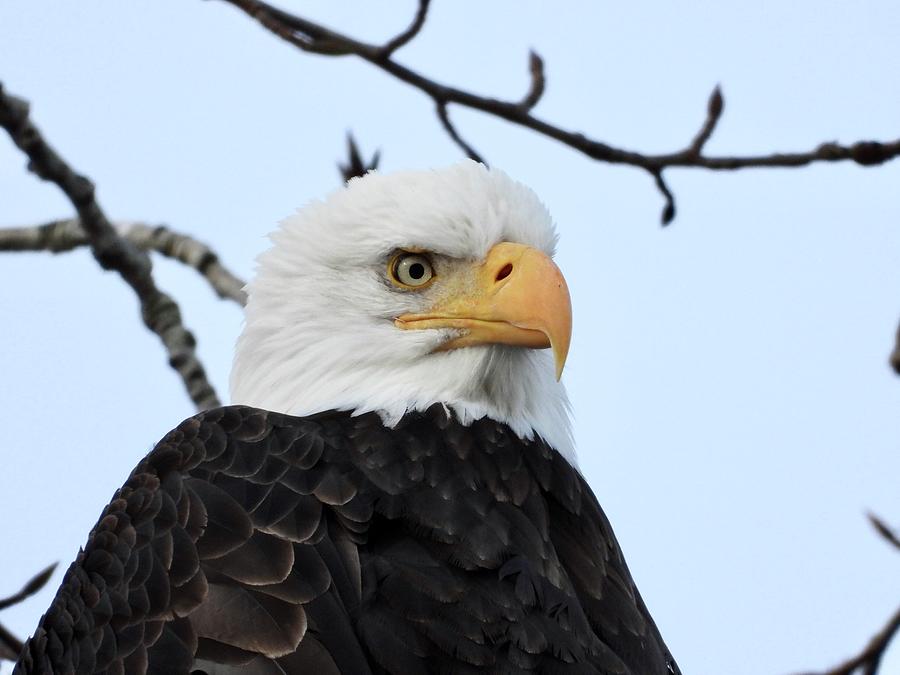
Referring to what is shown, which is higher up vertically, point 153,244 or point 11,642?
point 153,244

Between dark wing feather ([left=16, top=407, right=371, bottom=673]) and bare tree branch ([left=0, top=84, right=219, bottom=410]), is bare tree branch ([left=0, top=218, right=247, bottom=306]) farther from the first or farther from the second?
dark wing feather ([left=16, top=407, right=371, bottom=673])

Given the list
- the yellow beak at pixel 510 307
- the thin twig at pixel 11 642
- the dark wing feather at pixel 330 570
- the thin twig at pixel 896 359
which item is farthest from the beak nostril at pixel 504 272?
the thin twig at pixel 11 642

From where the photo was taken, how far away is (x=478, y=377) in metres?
5.15

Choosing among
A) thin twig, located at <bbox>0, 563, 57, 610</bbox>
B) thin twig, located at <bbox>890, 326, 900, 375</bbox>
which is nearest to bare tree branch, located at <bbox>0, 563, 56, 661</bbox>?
thin twig, located at <bbox>0, 563, 57, 610</bbox>

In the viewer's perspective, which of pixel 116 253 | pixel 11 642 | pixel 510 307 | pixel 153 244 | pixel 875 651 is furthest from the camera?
pixel 153 244

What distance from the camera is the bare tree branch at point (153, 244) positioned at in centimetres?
640

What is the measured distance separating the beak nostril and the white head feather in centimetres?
10

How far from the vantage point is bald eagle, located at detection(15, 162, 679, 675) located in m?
4.17

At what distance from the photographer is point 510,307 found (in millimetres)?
5031

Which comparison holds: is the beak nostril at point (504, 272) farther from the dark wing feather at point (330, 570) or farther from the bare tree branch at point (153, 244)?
the bare tree branch at point (153, 244)

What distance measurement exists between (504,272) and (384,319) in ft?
1.41

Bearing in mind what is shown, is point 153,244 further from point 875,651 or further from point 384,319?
point 875,651

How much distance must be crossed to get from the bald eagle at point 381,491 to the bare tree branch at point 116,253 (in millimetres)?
A: 775

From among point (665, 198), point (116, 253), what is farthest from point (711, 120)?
point (116, 253)
